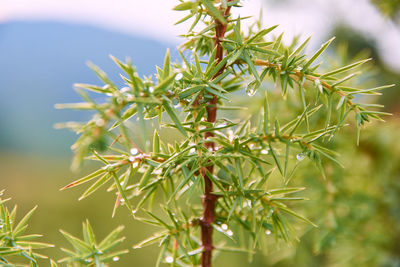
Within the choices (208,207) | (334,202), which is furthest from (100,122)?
(334,202)

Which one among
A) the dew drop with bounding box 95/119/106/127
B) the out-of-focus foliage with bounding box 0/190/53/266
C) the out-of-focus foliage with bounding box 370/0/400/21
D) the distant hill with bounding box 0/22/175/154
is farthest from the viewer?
the distant hill with bounding box 0/22/175/154

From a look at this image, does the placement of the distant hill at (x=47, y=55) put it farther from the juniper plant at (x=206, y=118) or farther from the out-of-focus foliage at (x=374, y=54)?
the juniper plant at (x=206, y=118)

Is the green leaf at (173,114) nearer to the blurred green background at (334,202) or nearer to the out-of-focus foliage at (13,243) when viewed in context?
the blurred green background at (334,202)

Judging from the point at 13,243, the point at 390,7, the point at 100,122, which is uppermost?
the point at 390,7

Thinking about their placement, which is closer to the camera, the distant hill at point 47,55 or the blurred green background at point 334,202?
the blurred green background at point 334,202

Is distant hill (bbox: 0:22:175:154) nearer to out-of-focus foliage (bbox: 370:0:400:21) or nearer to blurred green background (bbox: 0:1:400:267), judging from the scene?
blurred green background (bbox: 0:1:400:267)

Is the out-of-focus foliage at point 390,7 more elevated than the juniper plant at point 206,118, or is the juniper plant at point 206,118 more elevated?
the out-of-focus foliage at point 390,7

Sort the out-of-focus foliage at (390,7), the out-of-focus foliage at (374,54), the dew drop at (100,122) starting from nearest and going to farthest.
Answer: the dew drop at (100,122), the out-of-focus foliage at (390,7), the out-of-focus foliage at (374,54)

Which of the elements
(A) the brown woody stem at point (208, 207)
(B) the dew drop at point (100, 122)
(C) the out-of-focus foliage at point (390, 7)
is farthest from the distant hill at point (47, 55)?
(B) the dew drop at point (100, 122)

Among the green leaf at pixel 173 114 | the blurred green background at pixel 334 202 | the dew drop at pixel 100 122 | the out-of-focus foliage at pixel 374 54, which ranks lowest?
the blurred green background at pixel 334 202

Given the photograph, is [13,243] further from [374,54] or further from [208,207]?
[374,54]

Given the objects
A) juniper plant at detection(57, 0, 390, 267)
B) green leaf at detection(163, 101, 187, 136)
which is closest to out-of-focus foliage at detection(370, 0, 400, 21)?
juniper plant at detection(57, 0, 390, 267)

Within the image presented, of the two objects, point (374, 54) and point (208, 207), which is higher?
point (374, 54)

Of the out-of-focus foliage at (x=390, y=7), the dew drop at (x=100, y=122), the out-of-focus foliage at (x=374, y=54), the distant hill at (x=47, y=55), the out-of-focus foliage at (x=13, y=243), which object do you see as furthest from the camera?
the distant hill at (x=47, y=55)
